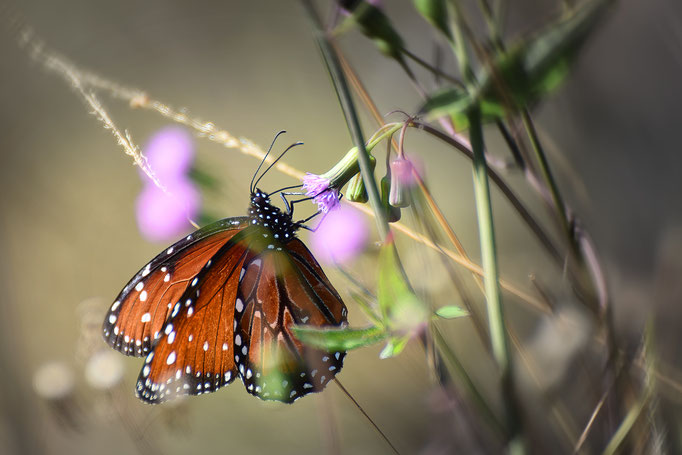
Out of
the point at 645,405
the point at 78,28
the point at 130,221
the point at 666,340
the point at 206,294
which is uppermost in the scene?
the point at 78,28

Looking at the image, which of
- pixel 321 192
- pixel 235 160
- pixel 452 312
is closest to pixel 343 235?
pixel 321 192

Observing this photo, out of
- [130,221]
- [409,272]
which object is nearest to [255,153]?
[409,272]

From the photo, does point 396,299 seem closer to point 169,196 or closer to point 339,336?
point 339,336

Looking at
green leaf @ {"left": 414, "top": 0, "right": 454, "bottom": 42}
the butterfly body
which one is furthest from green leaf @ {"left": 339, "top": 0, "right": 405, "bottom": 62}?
the butterfly body

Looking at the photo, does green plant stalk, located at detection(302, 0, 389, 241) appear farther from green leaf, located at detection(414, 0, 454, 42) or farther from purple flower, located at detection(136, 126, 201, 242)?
purple flower, located at detection(136, 126, 201, 242)

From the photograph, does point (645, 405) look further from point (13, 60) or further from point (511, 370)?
point (13, 60)

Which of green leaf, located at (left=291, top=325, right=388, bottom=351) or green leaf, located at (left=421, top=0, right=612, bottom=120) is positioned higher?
green leaf, located at (left=421, top=0, right=612, bottom=120)
